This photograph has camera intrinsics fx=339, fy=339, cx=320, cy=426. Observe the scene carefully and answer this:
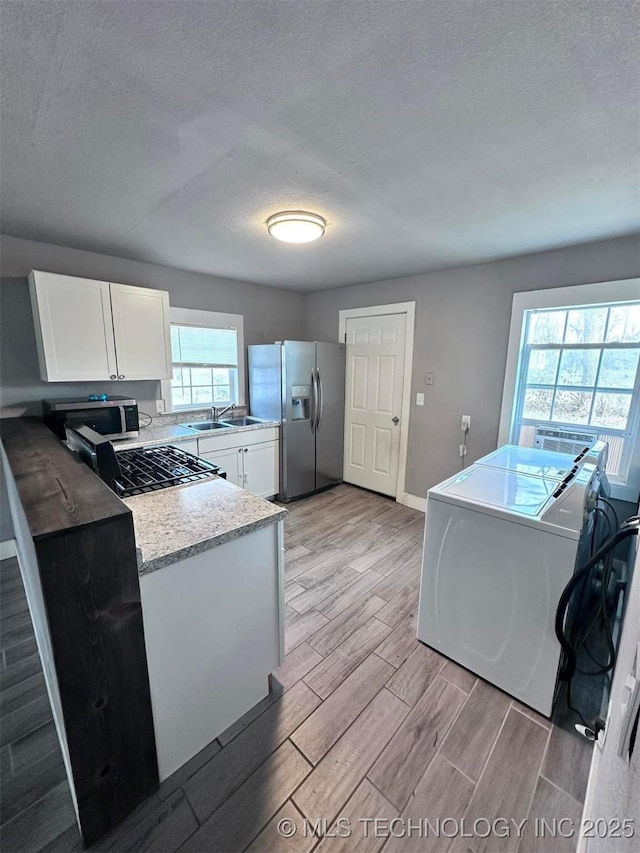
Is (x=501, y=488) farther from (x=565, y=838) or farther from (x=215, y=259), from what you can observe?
(x=215, y=259)

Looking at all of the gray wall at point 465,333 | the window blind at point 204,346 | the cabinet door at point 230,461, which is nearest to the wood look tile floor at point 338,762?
the cabinet door at point 230,461

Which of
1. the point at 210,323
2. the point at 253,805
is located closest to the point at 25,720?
the point at 253,805

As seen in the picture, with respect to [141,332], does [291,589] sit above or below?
below

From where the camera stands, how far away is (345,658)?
1.80 metres

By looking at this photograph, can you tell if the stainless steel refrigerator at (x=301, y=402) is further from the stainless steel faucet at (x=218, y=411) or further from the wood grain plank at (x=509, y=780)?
the wood grain plank at (x=509, y=780)

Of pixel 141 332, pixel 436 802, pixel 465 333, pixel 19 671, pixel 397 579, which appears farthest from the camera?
pixel 465 333

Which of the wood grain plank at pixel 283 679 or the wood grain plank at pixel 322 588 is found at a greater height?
the wood grain plank at pixel 322 588

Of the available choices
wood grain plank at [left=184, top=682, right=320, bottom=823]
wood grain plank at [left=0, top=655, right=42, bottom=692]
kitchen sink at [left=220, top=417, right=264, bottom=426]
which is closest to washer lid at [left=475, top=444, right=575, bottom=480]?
wood grain plank at [left=184, top=682, right=320, bottom=823]

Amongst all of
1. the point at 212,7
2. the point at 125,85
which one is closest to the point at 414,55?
the point at 212,7

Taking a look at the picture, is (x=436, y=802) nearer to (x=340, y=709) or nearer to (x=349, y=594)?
(x=340, y=709)

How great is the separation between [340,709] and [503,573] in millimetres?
970

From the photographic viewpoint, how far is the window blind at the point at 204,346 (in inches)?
136

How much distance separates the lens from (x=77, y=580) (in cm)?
94

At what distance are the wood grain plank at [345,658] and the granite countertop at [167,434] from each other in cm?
199
